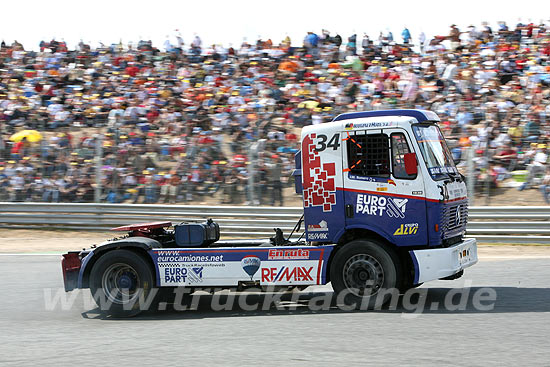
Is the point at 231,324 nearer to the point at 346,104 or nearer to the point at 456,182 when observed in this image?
the point at 456,182

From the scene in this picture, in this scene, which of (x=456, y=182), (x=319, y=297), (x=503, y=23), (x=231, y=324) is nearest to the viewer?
(x=231, y=324)

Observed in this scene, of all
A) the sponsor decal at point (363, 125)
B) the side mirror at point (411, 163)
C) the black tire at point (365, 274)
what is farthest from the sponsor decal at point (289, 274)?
the sponsor decal at point (363, 125)

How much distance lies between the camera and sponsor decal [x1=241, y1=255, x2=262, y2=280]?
852 cm

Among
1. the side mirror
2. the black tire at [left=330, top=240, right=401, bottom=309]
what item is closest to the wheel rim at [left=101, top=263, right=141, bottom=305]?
the black tire at [left=330, top=240, right=401, bottom=309]

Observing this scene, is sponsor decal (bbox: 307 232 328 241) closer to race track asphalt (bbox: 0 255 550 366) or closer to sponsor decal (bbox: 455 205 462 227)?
race track asphalt (bbox: 0 255 550 366)

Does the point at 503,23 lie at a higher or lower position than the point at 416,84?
higher

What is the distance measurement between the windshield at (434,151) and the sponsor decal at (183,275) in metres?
3.08

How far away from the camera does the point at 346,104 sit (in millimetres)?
19109

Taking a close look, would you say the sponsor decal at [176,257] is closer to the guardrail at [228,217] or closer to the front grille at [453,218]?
the front grille at [453,218]

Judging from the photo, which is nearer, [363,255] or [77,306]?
[363,255]

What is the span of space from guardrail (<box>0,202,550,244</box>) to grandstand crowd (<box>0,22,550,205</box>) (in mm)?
353

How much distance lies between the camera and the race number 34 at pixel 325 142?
8.53 meters

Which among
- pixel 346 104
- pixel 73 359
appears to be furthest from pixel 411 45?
pixel 73 359

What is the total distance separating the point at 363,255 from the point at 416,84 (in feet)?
35.3
